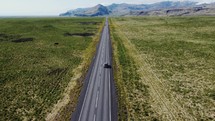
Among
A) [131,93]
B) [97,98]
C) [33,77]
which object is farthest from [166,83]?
[33,77]

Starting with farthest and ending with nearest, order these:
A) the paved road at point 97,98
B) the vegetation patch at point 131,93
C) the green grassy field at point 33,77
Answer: the green grassy field at point 33,77 < the vegetation patch at point 131,93 < the paved road at point 97,98

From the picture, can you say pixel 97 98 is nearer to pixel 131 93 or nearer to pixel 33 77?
pixel 131 93

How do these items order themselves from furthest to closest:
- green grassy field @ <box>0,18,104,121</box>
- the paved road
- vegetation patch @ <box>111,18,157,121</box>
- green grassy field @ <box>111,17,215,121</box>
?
green grassy field @ <box>0,18,104,121</box>, green grassy field @ <box>111,17,215,121</box>, vegetation patch @ <box>111,18,157,121</box>, the paved road

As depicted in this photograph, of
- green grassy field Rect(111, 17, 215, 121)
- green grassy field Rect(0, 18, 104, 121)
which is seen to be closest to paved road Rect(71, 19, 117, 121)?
green grassy field Rect(111, 17, 215, 121)

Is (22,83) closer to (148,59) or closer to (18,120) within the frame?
(18,120)

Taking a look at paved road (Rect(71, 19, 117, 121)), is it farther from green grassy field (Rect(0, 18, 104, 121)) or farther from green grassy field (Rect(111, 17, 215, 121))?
green grassy field (Rect(0, 18, 104, 121))

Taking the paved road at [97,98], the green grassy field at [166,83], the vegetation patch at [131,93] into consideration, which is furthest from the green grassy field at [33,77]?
the green grassy field at [166,83]

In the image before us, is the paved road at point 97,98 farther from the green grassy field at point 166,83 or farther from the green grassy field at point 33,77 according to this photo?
the green grassy field at point 33,77

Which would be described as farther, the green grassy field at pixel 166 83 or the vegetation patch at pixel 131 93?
the green grassy field at pixel 166 83

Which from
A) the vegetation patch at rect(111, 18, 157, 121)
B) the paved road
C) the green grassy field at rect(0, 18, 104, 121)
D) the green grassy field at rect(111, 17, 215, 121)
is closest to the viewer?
the paved road
